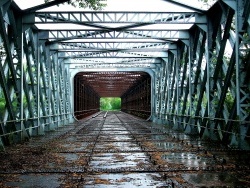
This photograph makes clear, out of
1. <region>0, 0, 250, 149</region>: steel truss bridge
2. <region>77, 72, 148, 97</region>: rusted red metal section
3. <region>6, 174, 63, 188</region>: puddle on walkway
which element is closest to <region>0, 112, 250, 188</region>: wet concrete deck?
<region>6, 174, 63, 188</region>: puddle on walkway

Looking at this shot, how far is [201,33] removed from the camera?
1642 centimetres

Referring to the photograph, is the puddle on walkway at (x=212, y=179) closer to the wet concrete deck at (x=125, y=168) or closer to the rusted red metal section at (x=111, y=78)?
the wet concrete deck at (x=125, y=168)

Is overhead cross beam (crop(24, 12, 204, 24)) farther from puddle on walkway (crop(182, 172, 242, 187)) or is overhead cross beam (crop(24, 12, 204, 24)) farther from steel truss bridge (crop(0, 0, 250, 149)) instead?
puddle on walkway (crop(182, 172, 242, 187))

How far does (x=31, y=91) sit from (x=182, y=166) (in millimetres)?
11400

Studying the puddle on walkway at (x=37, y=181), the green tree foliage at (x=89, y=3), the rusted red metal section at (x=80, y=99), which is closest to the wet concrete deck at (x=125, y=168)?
the puddle on walkway at (x=37, y=181)

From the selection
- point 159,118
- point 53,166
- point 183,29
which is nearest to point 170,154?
point 53,166

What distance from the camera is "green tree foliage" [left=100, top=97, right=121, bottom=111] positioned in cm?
13825

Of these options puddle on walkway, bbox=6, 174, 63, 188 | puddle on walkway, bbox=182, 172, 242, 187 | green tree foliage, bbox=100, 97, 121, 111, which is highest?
green tree foliage, bbox=100, 97, 121, 111

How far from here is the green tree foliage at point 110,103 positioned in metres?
138

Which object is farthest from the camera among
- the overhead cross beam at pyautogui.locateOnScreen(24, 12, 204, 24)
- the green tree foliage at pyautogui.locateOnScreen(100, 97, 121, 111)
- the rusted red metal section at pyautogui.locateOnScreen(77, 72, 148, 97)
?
the green tree foliage at pyautogui.locateOnScreen(100, 97, 121, 111)

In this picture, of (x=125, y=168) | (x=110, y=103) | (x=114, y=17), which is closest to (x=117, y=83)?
(x=114, y=17)

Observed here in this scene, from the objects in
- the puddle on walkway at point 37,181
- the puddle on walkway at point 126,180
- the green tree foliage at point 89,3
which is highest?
the green tree foliage at point 89,3

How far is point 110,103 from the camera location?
149 meters

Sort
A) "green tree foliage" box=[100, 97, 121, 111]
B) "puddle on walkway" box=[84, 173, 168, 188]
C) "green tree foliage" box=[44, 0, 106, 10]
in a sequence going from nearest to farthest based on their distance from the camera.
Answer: "puddle on walkway" box=[84, 173, 168, 188], "green tree foliage" box=[44, 0, 106, 10], "green tree foliage" box=[100, 97, 121, 111]
